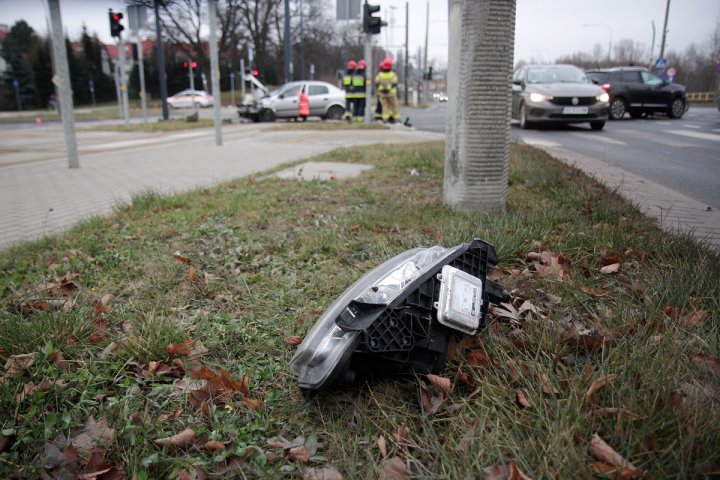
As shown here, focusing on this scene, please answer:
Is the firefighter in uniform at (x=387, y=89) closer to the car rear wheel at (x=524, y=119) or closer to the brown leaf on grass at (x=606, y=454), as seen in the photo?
the car rear wheel at (x=524, y=119)

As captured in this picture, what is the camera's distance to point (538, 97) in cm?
1352

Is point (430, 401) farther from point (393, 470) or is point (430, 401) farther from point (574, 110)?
point (574, 110)

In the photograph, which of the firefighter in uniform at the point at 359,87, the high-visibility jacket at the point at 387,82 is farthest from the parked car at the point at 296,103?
the high-visibility jacket at the point at 387,82

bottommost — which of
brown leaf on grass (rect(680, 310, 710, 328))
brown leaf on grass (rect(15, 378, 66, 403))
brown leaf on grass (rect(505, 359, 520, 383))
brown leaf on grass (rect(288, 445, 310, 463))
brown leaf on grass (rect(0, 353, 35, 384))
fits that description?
brown leaf on grass (rect(288, 445, 310, 463))

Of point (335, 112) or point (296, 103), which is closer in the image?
point (296, 103)

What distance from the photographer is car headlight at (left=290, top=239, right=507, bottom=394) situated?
1.86 meters

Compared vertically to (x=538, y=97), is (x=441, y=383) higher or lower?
lower

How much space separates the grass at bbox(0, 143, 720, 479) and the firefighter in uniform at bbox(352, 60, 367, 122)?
54.5 feet

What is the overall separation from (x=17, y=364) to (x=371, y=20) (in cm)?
1732

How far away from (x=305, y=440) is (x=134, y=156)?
10538 millimetres

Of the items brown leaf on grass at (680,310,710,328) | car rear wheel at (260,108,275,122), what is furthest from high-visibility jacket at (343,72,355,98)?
brown leaf on grass at (680,310,710,328)

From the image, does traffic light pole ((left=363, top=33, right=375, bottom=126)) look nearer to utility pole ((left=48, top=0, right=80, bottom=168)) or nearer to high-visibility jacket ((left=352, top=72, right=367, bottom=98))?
high-visibility jacket ((left=352, top=72, right=367, bottom=98))

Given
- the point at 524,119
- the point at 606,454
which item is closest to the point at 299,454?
the point at 606,454

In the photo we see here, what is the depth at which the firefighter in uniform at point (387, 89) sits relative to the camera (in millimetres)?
18453
